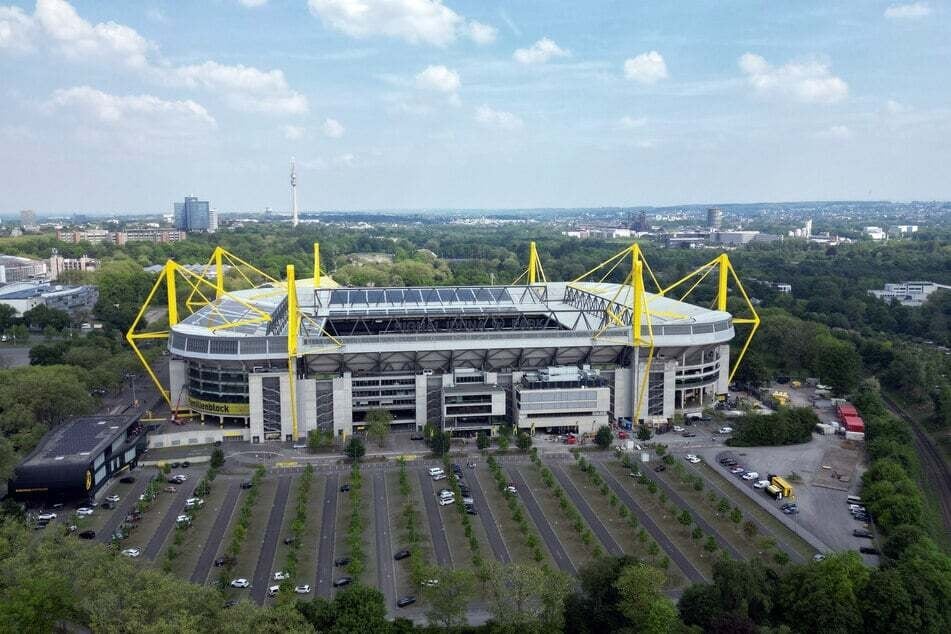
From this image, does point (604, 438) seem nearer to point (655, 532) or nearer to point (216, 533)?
point (655, 532)

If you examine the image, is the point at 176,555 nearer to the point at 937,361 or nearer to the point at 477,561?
the point at 477,561

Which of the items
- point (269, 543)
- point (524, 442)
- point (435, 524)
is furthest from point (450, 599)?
point (524, 442)

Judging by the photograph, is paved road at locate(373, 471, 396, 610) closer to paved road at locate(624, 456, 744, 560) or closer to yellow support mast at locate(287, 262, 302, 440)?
yellow support mast at locate(287, 262, 302, 440)

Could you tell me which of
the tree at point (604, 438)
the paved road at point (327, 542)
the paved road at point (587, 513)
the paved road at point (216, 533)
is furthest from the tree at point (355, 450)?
the tree at point (604, 438)

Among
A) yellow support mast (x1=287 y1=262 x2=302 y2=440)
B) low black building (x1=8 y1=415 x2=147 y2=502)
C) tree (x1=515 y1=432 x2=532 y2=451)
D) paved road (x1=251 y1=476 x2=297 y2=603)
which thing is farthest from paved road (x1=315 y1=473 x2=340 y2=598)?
low black building (x1=8 y1=415 x2=147 y2=502)

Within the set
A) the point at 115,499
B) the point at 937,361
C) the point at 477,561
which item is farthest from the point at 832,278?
the point at 115,499

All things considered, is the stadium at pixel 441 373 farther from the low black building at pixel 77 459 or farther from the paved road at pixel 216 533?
the paved road at pixel 216 533

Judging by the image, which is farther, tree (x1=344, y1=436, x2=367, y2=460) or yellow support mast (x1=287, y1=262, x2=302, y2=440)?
yellow support mast (x1=287, y1=262, x2=302, y2=440)
